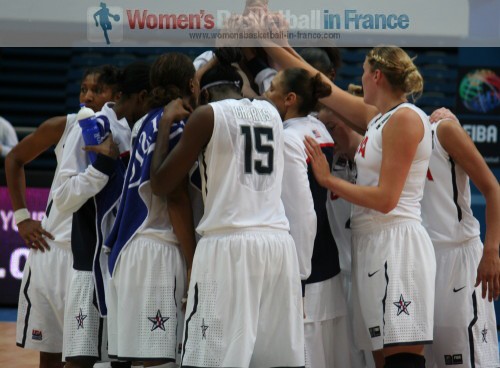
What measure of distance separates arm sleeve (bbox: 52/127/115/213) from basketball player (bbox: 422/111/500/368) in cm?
169

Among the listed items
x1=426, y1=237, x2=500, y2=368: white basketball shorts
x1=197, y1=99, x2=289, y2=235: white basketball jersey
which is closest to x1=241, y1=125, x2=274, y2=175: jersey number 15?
x1=197, y1=99, x2=289, y2=235: white basketball jersey

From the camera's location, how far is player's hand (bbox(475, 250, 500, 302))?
426 cm

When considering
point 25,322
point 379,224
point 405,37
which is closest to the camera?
point 379,224

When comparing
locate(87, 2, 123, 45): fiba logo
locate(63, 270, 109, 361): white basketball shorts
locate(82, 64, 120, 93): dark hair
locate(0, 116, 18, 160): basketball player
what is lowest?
locate(63, 270, 109, 361): white basketball shorts

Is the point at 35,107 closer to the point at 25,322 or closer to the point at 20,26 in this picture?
the point at 20,26

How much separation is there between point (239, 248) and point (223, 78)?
0.88m

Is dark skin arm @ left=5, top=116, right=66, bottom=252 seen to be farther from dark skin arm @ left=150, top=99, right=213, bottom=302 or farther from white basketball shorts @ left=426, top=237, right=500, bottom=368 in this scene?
white basketball shorts @ left=426, top=237, right=500, bottom=368

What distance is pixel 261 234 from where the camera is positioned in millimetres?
3820

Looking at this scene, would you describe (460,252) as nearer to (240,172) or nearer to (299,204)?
(299,204)

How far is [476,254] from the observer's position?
14.6 feet

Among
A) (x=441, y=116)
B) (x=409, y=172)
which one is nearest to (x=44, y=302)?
(x=409, y=172)

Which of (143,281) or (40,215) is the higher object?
(40,215)

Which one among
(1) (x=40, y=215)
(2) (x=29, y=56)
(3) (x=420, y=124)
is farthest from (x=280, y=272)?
(2) (x=29, y=56)

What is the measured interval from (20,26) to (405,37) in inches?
146
